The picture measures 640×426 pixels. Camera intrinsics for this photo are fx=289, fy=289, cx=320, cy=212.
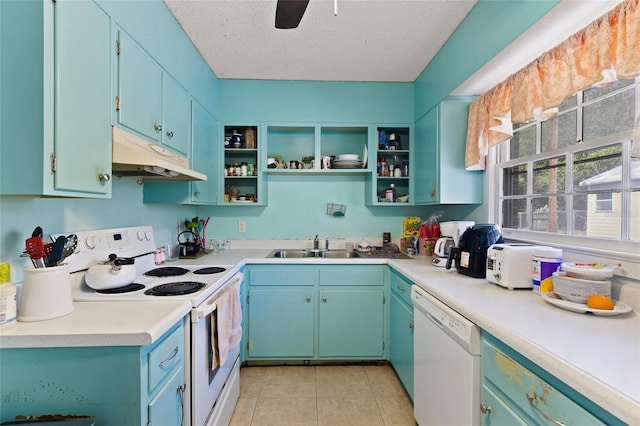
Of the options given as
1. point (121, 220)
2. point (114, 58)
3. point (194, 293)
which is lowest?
point (194, 293)

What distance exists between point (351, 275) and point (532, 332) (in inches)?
59.3

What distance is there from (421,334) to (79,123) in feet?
6.09

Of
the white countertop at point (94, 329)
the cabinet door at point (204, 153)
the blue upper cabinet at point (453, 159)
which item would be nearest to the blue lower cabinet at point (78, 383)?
the white countertop at point (94, 329)

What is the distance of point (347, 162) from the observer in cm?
275

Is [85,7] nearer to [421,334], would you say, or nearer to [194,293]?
[194,293]

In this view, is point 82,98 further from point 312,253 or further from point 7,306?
point 312,253

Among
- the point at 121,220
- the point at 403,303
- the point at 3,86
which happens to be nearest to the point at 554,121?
the point at 403,303

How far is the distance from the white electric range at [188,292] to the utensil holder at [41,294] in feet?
0.74

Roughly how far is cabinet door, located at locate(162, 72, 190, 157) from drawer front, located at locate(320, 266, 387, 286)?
140 cm

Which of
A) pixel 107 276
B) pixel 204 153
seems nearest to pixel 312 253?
pixel 204 153

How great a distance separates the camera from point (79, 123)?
1081mm

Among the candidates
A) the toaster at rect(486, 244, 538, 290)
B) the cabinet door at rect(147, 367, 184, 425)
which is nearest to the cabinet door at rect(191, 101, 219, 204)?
the cabinet door at rect(147, 367, 184, 425)

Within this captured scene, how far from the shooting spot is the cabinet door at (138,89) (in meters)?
1.33

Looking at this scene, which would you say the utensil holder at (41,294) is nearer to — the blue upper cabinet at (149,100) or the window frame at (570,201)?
the blue upper cabinet at (149,100)
